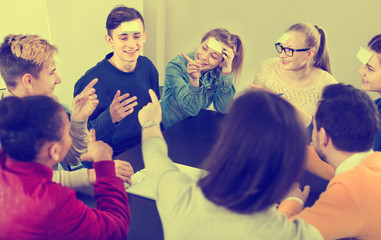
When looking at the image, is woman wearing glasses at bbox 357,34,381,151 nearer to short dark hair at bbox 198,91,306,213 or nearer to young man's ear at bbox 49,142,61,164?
short dark hair at bbox 198,91,306,213

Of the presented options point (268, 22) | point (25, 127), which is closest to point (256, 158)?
point (25, 127)

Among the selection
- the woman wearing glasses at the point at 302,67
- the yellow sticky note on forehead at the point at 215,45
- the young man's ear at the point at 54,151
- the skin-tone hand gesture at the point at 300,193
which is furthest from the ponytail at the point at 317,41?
the young man's ear at the point at 54,151

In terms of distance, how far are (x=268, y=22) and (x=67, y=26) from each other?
Result: 1821 millimetres

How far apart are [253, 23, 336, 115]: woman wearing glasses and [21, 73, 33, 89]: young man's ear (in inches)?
54.0

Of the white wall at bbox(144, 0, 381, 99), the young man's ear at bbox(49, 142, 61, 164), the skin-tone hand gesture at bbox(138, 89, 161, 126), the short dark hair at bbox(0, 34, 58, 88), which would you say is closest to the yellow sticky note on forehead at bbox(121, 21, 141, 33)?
the short dark hair at bbox(0, 34, 58, 88)

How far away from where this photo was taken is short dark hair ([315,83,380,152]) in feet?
3.40

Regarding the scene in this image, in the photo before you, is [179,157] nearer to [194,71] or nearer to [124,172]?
[124,172]

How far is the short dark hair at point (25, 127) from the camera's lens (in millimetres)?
800

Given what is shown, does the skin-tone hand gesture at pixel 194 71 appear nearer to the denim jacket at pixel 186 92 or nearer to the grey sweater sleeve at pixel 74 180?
the denim jacket at pixel 186 92

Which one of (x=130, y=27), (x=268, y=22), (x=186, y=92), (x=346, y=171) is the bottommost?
(x=186, y=92)

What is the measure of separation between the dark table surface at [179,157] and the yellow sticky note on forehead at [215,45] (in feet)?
1.28

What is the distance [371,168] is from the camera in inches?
38.9

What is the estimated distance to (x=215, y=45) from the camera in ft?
6.24

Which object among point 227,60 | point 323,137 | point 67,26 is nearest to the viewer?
point 323,137
